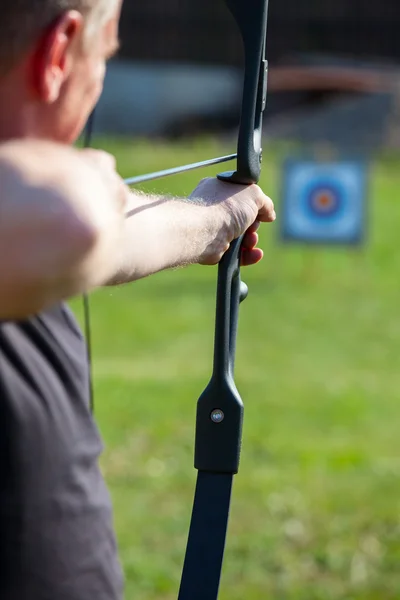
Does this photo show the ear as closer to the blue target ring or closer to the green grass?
the green grass

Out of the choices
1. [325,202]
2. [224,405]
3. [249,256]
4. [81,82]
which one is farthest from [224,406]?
[325,202]

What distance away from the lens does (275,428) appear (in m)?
4.87

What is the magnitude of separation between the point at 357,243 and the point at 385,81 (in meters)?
7.74

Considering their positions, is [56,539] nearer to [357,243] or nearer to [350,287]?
[350,287]

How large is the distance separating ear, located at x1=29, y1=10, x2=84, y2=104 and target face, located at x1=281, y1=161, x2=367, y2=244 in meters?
9.04

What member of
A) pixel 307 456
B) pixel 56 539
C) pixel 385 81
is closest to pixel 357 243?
pixel 307 456

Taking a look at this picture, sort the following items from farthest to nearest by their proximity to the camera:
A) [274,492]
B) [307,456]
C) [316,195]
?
[316,195], [307,456], [274,492]

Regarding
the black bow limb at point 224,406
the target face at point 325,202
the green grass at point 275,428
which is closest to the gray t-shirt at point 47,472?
the black bow limb at point 224,406

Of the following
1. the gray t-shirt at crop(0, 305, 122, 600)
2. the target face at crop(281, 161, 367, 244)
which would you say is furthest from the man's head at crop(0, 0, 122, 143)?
the target face at crop(281, 161, 367, 244)

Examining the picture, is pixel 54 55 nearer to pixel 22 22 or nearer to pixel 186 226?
pixel 22 22

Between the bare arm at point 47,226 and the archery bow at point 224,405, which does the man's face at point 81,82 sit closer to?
the bare arm at point 47,226

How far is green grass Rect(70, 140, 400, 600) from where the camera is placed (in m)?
3.33

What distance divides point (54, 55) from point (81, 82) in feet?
0.22

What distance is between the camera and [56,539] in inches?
44.0
